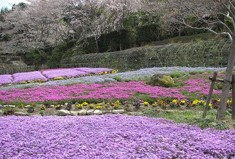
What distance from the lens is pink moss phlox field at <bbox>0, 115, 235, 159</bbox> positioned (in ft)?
20.3

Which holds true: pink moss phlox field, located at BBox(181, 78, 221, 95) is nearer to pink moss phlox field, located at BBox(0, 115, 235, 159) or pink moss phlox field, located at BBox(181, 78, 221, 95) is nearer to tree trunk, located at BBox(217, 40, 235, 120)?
tree trunk, located at BBox(217, 40, 235, 120)

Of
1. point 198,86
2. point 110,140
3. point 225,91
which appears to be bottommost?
point 198,86

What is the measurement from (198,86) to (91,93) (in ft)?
17.0

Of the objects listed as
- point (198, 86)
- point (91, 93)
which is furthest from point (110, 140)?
point (198, 86)

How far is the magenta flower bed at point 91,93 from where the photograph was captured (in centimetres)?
1551

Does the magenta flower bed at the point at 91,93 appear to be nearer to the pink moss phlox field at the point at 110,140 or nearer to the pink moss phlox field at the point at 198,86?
the pink moss phlox field at the point at 198,86

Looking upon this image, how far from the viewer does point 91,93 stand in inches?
646

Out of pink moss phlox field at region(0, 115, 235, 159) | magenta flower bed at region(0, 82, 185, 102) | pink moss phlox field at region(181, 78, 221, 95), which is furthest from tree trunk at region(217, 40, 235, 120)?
pink moss phlox field at region(181, 78, 221, 95)

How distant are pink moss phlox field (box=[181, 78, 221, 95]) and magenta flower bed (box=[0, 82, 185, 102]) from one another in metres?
0.69

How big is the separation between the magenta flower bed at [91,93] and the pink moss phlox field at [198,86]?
69 centimetres

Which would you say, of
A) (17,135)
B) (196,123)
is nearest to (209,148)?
(196,123)

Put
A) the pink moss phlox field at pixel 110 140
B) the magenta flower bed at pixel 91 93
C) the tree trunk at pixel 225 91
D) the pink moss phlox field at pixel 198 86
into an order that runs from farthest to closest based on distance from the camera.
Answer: the pink moss phlox field at pixel 198 86 < the magenta flower bed at pixel 91 93 < the tree trunk at pixel 225 91 < the pink moss phlox field at pixel 110 140

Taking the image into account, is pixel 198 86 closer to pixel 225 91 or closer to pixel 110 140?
pixel 225 91

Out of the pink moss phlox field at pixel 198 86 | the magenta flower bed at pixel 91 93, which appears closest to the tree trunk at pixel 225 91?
the magenta flower bed at pixel 91 93
